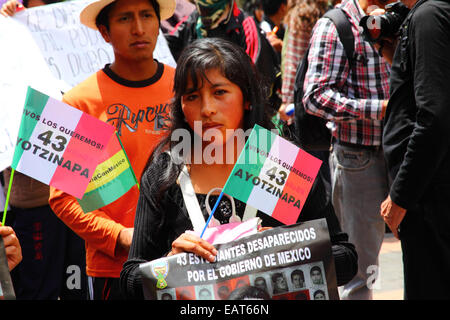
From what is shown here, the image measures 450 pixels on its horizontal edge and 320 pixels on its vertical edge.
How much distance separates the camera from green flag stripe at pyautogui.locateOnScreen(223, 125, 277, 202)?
2.06 metres

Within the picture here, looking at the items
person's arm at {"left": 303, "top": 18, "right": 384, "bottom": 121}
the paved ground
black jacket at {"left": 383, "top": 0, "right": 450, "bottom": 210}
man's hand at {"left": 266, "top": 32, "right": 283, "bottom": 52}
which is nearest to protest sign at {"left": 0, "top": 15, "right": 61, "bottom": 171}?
person's arm at {"left": 303, "top": 18, "right": 384, "bottom": 121}

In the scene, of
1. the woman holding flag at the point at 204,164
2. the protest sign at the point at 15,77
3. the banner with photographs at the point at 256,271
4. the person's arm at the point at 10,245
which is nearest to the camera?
the banner with photographs at the point at 256,271

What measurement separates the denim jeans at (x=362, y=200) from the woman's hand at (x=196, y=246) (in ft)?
7.26

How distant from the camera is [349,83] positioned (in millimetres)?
3936

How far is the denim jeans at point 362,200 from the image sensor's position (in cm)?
396

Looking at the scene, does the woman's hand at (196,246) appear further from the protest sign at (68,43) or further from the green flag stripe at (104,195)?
the protest sign at (68,43)

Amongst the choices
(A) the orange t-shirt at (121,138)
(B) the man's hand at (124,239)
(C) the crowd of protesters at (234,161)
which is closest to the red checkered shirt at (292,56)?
(C) the crowd of protesters at (234,161)

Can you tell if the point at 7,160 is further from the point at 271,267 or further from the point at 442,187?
the point at 442,187

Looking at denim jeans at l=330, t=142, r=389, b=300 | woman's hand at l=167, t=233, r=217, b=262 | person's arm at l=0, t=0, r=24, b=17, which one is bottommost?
denim jeans at l=330, t=142, r=389, b=300

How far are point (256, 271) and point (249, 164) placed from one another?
0.36m

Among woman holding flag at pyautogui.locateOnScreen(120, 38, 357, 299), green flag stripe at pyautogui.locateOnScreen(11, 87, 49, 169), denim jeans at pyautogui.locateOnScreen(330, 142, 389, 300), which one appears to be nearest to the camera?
woman holding flag at pyautogui.locateOnScreen(120, 38, 357, 299)

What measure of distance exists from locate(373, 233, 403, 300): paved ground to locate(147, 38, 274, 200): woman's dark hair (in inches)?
90.8

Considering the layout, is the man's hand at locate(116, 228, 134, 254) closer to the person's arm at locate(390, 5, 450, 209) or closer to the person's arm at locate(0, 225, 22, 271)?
the person's arm at locate(0, 225, 22, 271)

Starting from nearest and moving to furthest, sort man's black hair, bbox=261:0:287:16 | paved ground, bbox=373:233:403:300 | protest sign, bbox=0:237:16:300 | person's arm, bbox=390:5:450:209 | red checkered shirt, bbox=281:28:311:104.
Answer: protest sign, bbox=0:237:16:300, person's arm, bbox=390:5:450:209, paved ground, bbox=373:233:403:300, red checkered shirt, bbox=281:28:311:104, man's black hair, bbox=261:0:287:16
